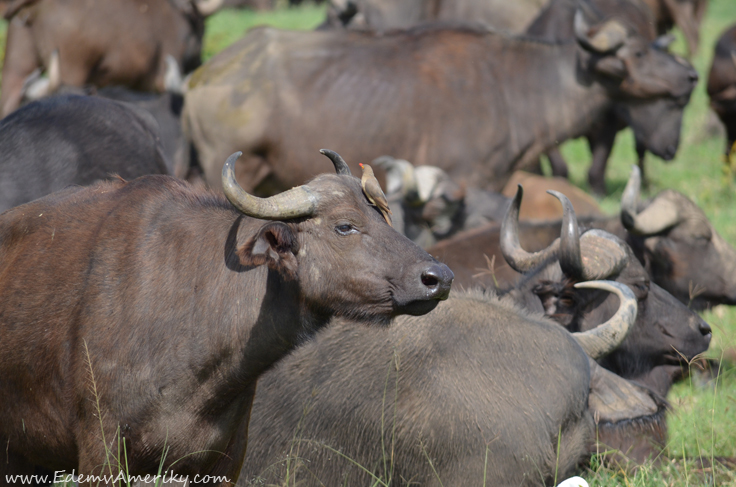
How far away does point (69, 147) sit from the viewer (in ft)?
15.2

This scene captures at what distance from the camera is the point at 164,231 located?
3270mm

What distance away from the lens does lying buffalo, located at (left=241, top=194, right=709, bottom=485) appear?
11.8 ft

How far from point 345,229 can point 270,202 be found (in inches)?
11.7

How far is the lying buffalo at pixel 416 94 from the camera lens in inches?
328

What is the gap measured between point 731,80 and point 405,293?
9.34m

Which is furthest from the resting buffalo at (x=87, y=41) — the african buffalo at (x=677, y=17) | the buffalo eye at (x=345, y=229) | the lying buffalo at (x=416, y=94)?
the african buffalo at (x=677, y=17)

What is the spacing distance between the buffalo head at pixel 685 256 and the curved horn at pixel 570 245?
1563 millimetres

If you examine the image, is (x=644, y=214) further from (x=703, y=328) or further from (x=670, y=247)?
(x=703, y=328)

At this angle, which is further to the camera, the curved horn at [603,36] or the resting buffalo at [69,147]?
the curved horn at [603,36]

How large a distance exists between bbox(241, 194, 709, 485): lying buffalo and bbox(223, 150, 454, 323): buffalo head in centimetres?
76

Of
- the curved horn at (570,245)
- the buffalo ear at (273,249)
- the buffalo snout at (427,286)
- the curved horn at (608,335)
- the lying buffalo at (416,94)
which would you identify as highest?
the buffalo ear at (273,249)

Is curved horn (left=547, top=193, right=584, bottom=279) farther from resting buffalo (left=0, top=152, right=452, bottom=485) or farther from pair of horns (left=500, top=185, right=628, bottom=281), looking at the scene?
resting buffalo (left=0, top=152, right=452, bottom=485)

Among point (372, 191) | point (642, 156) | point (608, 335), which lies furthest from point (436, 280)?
point (642, 156)

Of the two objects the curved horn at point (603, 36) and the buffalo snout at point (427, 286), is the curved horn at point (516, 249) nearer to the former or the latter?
the buffalo snout at point (427, 286)
